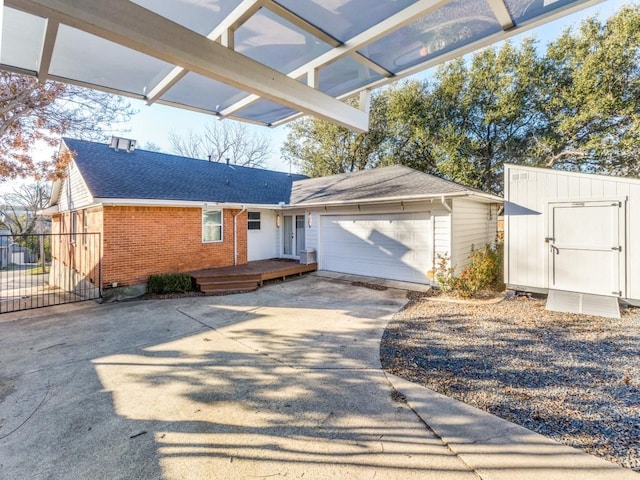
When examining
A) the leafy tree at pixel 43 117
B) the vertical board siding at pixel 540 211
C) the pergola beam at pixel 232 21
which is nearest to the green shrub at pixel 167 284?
the leafy tree at pixel 43 117

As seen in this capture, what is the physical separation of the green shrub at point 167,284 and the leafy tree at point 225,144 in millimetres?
20710

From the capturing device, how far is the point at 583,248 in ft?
22.3

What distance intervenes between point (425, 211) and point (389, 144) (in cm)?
1355

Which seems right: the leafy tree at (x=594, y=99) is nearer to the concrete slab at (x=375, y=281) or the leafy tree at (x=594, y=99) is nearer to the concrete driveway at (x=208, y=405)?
the concrete slab at (x=375, y=281)

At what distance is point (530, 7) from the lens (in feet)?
6.86

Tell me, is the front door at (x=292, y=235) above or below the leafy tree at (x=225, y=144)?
below

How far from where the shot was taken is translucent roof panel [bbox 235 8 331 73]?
7.43 feet

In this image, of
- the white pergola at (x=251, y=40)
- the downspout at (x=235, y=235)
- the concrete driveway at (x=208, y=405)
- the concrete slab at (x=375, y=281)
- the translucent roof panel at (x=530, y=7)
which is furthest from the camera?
the downspout at (x=235, y=235)

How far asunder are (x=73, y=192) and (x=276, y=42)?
12.6m

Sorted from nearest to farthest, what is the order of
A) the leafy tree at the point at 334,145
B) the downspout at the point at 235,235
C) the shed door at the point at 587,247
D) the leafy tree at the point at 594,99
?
1. the shed door at the point at 587,247
2. the downspout at the point at 235,235
3. the leafy tree at the point at 594,99
4. the leafy tree at the point at 334,145

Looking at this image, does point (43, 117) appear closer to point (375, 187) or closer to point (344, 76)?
point (375, 187)

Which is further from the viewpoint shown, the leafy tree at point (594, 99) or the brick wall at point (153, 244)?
the leafy tree at point (594, 99)

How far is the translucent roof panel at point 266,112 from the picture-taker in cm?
337

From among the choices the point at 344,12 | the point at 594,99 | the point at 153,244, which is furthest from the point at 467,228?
the point at 594,99
